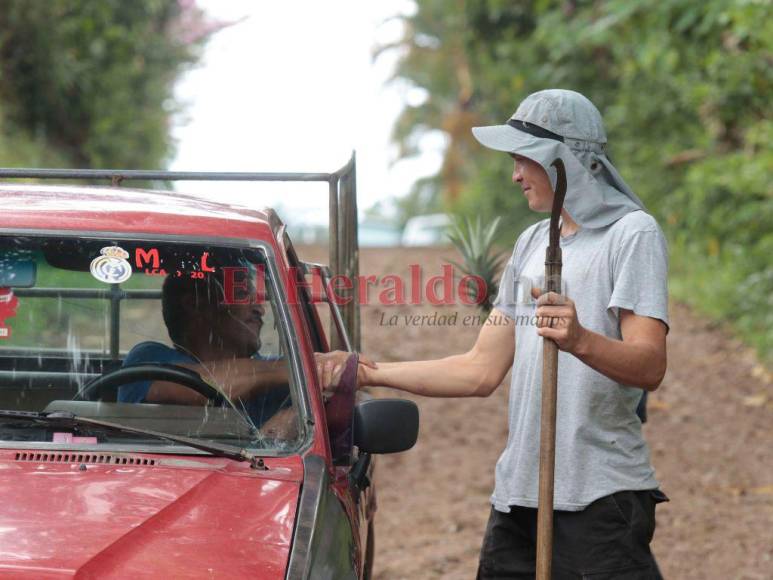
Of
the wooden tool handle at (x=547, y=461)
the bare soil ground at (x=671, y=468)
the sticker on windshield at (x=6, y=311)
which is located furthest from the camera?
the bare soil ground at (x=671, y=468)

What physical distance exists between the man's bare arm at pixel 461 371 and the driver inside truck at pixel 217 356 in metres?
0.23

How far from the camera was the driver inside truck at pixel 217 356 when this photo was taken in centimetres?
311

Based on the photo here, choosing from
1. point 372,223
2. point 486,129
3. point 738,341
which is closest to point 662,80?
point 738,341

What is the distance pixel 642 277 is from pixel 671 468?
5788mm

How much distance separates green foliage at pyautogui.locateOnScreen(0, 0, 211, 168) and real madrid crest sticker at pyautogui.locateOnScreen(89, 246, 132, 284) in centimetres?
984

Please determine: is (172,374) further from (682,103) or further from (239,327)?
(682,103)

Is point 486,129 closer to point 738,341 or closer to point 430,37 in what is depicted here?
point 738,341

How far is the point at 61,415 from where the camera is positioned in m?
2.91

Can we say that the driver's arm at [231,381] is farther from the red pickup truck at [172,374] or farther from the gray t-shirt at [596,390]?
the gray t-shirt at [596,390]

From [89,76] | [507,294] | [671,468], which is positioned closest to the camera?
[507,294]

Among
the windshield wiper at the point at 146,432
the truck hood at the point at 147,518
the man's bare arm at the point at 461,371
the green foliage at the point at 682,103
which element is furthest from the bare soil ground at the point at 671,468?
the truck hood at the point at 147,518

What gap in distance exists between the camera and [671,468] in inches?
333

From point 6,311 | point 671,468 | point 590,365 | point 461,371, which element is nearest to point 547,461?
point 590,365

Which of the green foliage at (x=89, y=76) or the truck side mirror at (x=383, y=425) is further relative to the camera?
the green foliage at (x=89, y=76)
